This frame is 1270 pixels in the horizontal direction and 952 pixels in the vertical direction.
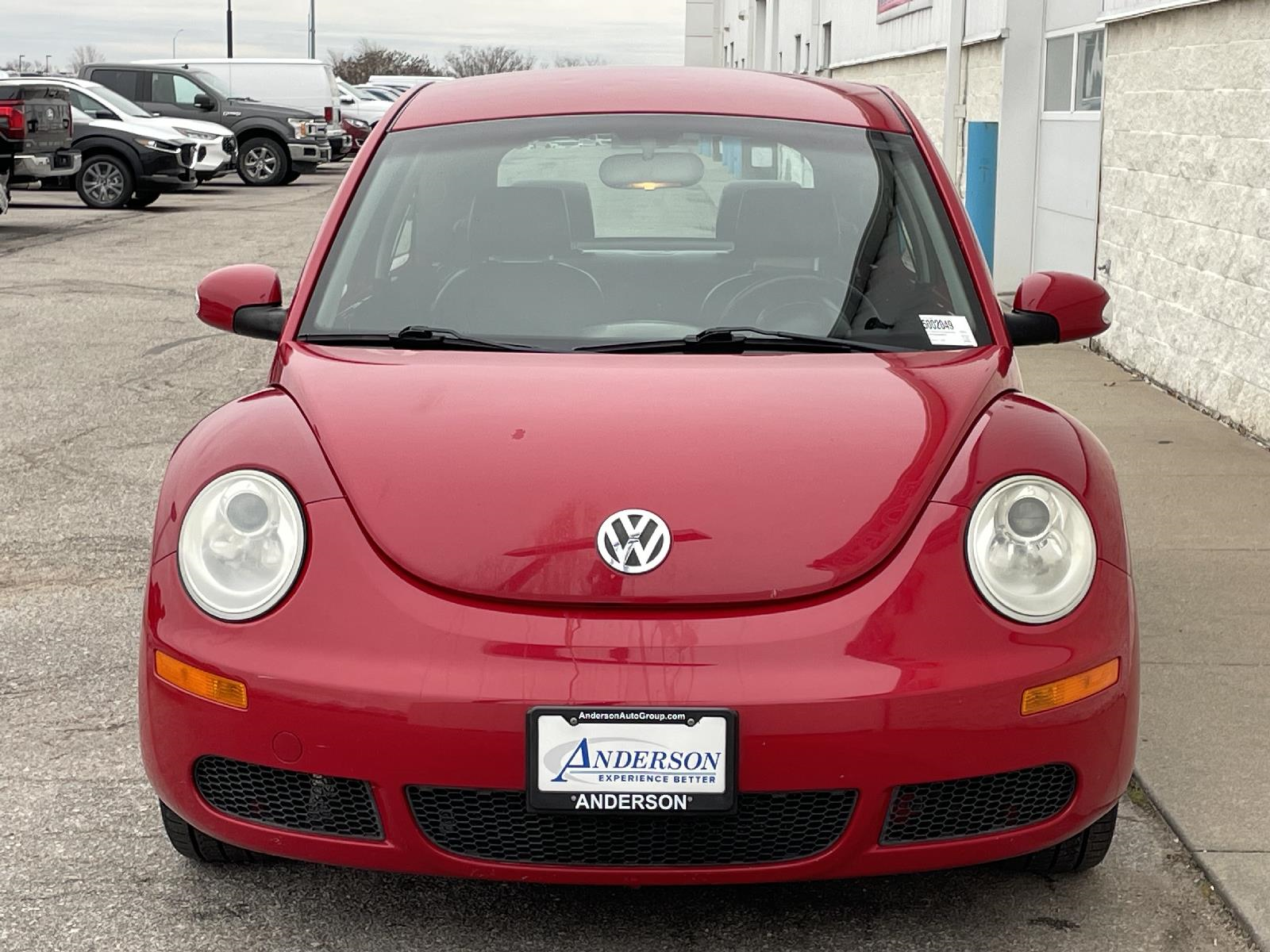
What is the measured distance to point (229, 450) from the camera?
302 cm

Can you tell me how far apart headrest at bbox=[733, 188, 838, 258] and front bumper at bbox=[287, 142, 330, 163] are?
2725 cm

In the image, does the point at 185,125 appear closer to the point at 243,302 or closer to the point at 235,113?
the point at 235,113

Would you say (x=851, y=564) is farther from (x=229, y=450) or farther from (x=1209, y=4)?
(x=1209, y=4)

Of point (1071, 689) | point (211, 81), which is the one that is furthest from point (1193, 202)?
point (211, 81)

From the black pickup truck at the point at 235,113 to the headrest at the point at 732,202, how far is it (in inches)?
1055

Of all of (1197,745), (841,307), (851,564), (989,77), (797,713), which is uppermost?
(989,77)

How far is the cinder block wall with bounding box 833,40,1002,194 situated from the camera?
603 inches

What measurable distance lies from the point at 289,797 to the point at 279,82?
31.3m

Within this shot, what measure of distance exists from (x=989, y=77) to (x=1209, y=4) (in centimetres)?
676

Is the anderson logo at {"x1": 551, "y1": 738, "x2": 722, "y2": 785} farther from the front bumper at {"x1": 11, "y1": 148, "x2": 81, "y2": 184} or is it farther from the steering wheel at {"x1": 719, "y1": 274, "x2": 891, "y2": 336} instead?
the front bumper at {"x1": 11, "y1": 148, "x2": 81, "y2": 184}

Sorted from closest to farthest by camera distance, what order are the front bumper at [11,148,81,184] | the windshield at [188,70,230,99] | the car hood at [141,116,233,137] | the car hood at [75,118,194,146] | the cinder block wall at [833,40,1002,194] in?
the cinder block wall at [833,40,1002,194] → the front bumper at [11,148,81,184] → the car hood at [75,118,194,146] → the car hood at [141,116,233,137] → the windshield at [188,70,230,99]

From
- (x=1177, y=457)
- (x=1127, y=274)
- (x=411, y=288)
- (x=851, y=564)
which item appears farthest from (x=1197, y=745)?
(x=1127, y=274)

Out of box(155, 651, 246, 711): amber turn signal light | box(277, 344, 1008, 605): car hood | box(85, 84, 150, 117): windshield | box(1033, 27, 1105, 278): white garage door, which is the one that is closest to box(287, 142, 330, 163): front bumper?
box(85, 84, 150, 117): windshield

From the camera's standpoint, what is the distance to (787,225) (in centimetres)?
393
